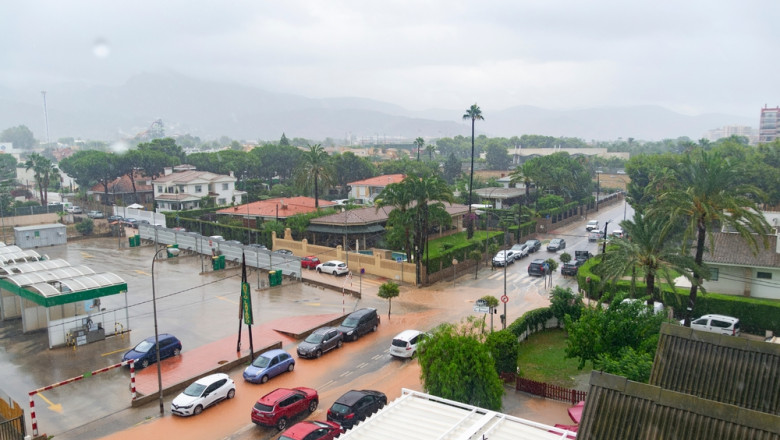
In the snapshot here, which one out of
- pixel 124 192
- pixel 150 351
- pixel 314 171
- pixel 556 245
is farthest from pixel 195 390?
pixel 124 192

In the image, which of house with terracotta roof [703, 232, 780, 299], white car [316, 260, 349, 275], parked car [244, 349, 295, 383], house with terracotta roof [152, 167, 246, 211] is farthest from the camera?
house with terracotta roof [152, 167, 246, 211]

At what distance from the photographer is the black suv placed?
30922 mm

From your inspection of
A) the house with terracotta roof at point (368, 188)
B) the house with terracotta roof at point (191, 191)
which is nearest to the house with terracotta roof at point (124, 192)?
the house with terracotta roof at point (191, 191)

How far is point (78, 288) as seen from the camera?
29.9 meters

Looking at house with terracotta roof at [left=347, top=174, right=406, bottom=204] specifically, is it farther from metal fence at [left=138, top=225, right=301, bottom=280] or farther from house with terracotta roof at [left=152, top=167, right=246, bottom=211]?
metal fence at [left=138, top=225, right=301, bottom=280]

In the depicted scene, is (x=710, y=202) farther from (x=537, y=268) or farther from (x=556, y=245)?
(x=556, y=245)

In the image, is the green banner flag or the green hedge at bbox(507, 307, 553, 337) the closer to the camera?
the green banner flag

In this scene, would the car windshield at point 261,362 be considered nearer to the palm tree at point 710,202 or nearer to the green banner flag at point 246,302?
the green banner flag at point 246,302

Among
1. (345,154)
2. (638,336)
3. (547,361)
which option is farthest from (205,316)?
(345,154)

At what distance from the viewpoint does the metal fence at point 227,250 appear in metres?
45.2

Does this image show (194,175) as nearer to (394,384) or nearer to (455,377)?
(394,384)

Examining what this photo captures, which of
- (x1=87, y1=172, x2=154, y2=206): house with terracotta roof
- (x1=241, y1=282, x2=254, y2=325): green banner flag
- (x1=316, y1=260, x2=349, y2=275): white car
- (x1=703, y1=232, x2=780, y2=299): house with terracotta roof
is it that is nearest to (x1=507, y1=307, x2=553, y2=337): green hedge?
(x1=703, y1=232, x2=780, y2=299): house with terracotta roof

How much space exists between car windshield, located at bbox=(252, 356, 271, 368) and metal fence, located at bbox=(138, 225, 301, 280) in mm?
12955

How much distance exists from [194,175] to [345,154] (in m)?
28.3
